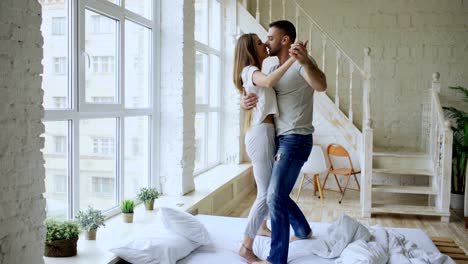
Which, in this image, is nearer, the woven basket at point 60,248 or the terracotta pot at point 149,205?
the woven basket at point 60,248

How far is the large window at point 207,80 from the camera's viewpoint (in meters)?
6.25

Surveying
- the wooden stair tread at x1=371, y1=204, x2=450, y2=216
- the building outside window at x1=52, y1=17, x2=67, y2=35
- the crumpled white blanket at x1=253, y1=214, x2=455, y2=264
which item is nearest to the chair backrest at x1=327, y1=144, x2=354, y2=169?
the wooden stair tread at x1=371, y1=204, x2=450, y2=216

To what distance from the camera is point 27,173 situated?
2354mm

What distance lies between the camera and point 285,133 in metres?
3.19

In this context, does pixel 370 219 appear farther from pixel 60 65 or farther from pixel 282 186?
pixel 60 65

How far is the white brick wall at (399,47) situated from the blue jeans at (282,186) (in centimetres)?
475

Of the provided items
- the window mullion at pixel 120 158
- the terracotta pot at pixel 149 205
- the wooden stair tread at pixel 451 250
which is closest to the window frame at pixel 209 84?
the terracotta pot at pixel 149 205

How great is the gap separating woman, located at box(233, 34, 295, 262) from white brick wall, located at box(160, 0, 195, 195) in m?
1.60

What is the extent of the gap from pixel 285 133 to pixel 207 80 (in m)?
3.53

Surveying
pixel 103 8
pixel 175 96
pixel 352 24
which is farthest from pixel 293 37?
pixel 352 24

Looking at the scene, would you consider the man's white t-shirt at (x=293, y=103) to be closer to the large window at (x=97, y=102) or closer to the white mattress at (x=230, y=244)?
the white mattress at (x=230, y=244)

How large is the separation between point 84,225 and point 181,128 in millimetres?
1785

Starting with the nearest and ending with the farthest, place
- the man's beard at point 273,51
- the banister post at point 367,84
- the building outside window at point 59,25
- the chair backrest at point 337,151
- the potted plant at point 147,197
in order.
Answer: the building outside window at point 59,25 → the man's beard at point 273,51 → the potted plant at point 147,197 → the banister post at point 367,84 → the chair backrest at point 337,151

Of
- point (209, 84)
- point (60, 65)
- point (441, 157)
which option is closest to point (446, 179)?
point (441, 157)
